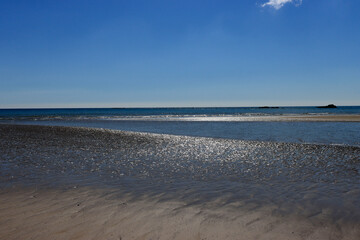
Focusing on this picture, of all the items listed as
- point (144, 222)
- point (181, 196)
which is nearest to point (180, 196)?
point (181, 196)

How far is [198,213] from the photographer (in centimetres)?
540

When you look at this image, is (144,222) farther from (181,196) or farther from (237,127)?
(237,127)

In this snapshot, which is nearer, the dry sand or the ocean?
the dry sand

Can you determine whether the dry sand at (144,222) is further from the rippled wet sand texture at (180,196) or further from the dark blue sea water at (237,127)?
the dark blue sea water at (237,127)

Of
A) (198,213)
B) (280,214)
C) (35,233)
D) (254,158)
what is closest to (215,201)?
(198,213)

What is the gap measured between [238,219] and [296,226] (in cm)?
106

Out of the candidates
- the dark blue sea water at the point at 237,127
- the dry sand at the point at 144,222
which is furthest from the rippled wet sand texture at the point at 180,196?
the dark blue sea water at the point at 237,127

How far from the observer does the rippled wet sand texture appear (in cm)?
466

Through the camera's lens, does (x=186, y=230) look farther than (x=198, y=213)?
No

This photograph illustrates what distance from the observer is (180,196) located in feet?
21.5

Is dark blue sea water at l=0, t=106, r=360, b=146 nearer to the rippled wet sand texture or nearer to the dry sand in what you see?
the rippled wet sand texture

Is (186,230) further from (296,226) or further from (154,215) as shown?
(296,226)

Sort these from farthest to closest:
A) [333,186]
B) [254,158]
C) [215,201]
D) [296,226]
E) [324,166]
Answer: [254,158] < [324,166] < [333,186] < [215,201] < [296,226]

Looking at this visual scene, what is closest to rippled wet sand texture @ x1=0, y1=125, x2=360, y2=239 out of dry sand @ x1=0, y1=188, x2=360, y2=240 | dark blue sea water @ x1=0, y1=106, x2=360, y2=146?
dry sand @ x1=0, y1=188, x2=360, y2=240
